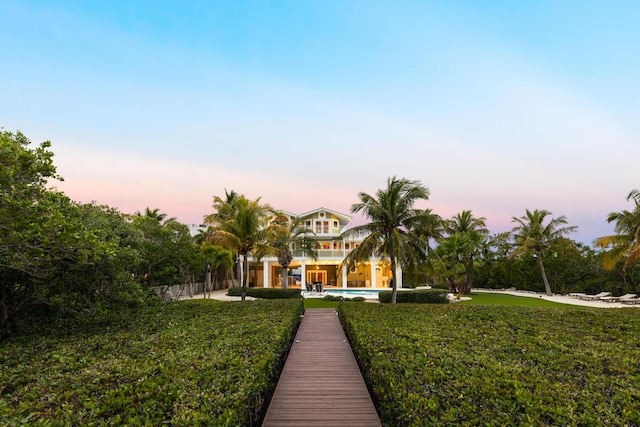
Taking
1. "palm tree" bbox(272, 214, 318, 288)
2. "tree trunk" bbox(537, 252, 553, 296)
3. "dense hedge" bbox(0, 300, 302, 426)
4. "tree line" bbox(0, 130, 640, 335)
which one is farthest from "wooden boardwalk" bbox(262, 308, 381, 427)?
"tree trunk" bbox(537, 252, 553, 296)

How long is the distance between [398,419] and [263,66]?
14.5 meters

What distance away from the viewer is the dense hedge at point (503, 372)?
10.8 ft

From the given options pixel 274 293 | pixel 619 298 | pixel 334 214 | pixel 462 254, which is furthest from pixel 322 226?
pixel 619 298

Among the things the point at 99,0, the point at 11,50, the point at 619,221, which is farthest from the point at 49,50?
the point at 619,221

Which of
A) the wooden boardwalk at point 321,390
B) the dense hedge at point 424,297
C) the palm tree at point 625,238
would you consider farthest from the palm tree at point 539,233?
the wooden boardwalk at point 321,390

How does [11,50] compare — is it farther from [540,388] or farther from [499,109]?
[499,109]

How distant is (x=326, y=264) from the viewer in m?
34.1

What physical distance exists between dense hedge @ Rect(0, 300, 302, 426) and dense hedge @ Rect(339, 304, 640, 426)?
1895 millimetres

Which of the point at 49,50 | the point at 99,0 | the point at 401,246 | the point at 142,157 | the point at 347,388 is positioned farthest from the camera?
the point at 142,157

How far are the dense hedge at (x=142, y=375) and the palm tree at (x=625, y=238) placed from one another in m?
19.7

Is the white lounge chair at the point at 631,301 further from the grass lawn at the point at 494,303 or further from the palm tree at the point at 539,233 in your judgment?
the palm tree at the point at 539,233

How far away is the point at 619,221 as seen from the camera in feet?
59.1

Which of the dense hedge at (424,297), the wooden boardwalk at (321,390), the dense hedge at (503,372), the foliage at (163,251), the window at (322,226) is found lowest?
the wooden boardwalk at (321,390)

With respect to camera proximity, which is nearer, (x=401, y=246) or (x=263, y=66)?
(x=263, y=66)
